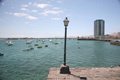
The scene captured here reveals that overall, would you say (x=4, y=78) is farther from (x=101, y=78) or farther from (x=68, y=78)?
(x=101, y=78)

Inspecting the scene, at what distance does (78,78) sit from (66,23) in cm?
412

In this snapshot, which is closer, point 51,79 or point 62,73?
point 51,79

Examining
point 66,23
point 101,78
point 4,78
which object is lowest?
point 4,78

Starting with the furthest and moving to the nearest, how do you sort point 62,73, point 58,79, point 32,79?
point 32,79
point 62,73
point 58,79

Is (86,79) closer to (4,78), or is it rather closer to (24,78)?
(24,78)

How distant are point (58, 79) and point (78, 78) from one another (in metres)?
1.37

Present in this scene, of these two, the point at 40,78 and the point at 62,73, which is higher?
the point at 62,73

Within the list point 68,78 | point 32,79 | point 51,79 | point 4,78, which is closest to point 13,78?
point 4,78

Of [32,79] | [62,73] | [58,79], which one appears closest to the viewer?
[58,79]

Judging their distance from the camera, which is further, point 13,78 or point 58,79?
point 13,78

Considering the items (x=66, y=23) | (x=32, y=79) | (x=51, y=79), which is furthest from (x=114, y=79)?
(x=32, y=79)

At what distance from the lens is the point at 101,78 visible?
638 cm

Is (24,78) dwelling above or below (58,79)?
below

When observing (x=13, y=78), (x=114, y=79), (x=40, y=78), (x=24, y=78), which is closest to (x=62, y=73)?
(x=114, y=79)
